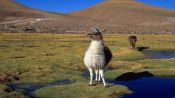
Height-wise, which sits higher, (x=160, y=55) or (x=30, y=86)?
(x=30, y=86)

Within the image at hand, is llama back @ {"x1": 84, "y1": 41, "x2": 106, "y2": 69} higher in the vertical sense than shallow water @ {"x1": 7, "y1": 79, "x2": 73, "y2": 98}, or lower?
higher

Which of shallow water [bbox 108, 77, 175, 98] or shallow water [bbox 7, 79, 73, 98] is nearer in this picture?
shallow water [bbox 108, 77, 175, 98]

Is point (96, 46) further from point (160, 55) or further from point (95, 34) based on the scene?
point (160, 55)

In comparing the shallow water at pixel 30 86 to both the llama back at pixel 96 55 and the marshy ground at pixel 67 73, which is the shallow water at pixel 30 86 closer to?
the marshy ground at pixel 67 73

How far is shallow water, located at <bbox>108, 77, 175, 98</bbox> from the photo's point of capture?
70.2 feet

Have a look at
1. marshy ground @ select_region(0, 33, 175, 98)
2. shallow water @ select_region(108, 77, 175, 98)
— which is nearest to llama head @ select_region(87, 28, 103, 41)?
marshy ground @ select_region(0, 33, 175, 98)

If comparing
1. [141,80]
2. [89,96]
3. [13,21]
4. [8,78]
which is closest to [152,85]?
[141,80]

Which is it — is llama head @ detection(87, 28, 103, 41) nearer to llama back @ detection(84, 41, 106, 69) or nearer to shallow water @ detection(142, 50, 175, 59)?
llama back @ detection(84, 41, 106, 69)

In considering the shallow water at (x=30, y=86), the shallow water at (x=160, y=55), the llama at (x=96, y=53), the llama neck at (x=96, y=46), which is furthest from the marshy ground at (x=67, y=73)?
the llama neck at (x=96, y=46)

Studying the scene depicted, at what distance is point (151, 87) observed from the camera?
925 inches

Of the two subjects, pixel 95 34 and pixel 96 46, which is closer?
pixel 95 34

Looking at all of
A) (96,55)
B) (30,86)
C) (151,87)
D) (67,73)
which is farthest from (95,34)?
(67,73)

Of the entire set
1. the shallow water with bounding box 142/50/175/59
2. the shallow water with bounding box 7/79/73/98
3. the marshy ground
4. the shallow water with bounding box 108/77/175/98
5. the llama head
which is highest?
the llama head

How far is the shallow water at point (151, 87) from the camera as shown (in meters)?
21.4
